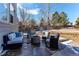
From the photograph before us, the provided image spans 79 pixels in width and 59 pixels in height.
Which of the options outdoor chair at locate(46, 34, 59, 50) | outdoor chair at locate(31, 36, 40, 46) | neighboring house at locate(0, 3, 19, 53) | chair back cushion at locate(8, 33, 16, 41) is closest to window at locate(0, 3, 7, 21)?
neighboring house at locate(0, 3, 19, 53)

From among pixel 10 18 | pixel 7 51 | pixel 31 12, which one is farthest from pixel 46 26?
pixel 7 51

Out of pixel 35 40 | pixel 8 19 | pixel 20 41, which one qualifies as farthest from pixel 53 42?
pixel 8 19

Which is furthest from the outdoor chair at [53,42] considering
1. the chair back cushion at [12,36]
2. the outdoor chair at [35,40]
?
the chair back cushion at [12,36]

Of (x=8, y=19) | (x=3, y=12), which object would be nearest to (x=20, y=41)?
(x=8, y=19)

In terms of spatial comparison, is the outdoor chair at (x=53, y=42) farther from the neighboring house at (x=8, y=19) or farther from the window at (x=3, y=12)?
the window at (x=3, y=12)

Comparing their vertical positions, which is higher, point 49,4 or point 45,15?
point 49,4

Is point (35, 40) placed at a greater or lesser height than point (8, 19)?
lesser

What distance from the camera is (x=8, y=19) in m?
2.17

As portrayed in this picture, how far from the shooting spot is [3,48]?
2.18m

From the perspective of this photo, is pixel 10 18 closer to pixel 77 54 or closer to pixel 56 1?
pixel 56 1

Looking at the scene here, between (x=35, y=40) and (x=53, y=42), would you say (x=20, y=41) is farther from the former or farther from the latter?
(x=53, y=42)

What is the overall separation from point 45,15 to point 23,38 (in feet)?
1.50

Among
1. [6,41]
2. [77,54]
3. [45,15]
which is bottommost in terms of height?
[77,54]

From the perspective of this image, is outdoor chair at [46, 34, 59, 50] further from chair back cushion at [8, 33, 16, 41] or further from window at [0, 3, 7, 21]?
window at [0, 3, 7, 21]
